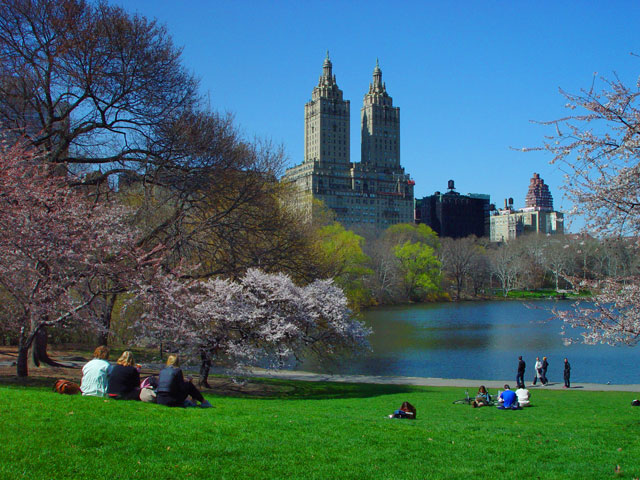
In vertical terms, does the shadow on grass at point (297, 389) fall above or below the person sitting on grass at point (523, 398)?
below

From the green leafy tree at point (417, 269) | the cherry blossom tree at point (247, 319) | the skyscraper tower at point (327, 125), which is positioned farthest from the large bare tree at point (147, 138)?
the skyscraper tower at point (327, 125)

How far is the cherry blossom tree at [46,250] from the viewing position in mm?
13875

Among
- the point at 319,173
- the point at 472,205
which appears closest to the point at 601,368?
the point at 319,173

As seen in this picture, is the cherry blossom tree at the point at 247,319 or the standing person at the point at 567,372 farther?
the standing person at the point at 567,372

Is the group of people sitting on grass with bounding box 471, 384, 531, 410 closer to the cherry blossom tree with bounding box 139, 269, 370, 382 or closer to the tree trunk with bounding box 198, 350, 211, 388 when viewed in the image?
the cherry blossom tree with bounding box 139, 269, 370, 382

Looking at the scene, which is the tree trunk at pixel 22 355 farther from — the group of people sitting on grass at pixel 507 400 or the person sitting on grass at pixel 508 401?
the person sitting on grass at pixel 508 401

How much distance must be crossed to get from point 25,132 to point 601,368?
2683cm

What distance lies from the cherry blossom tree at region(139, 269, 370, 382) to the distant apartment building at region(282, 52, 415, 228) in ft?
438

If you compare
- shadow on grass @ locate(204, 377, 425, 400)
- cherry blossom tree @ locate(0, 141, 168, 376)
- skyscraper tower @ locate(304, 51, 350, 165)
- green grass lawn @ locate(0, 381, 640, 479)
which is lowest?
shadow on grass @ locate(204, 377, 425, 400)

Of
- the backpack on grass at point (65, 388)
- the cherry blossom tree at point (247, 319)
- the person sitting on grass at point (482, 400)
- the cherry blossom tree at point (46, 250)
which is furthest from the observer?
the cherry blossom tree at point (247, 319)

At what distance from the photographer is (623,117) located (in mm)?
9797

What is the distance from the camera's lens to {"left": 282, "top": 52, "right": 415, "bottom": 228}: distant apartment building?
529 ft

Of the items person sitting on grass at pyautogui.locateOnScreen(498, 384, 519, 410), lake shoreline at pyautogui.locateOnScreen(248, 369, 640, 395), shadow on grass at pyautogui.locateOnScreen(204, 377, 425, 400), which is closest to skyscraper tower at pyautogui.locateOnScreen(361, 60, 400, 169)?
lake shoreline at pyautogui.locateOnScreen(248, 369, 640, 395)

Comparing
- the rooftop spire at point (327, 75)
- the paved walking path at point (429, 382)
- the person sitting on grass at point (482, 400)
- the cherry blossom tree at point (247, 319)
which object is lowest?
the paved walking path at point (429, 382)
